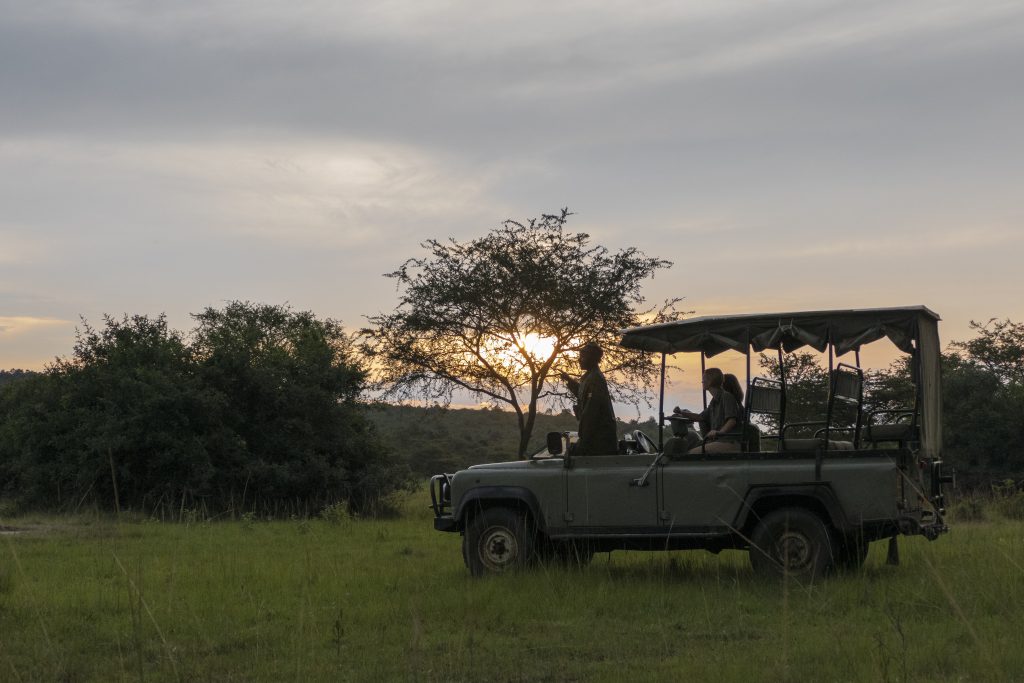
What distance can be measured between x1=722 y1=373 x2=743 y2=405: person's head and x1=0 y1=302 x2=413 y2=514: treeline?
1355 cm

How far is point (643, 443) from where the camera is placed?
1073cm

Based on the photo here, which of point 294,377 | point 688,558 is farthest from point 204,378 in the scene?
point 688,558

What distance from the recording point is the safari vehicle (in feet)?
30.6

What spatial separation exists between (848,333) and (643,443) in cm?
228

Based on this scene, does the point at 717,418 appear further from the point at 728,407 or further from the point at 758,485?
the point at 758,485

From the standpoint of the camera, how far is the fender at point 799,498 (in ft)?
30.4

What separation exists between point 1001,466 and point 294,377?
61.2ft

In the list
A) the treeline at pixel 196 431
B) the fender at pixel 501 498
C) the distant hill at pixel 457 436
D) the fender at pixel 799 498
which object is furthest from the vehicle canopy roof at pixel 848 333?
the distant hill at pixel 457 436

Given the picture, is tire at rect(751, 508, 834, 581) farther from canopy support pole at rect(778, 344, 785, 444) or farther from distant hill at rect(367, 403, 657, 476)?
distant hill at rect(367, 403, 657, 476)

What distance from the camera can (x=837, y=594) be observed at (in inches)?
336

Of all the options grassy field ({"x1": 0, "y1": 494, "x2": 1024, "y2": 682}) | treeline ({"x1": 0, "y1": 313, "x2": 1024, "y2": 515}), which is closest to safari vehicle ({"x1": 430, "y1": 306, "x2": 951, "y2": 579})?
grassy field ({"x1": 0, "y1": 494, "x2": 1024, "y2": 682})

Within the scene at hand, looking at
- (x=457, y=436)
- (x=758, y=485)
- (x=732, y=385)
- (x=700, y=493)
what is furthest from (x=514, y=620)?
(x=457, y=436)

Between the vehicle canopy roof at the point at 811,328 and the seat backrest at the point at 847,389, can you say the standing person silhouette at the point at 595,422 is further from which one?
the seat backrest at the point at 847,389

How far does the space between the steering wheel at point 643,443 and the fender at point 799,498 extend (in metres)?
1.35
